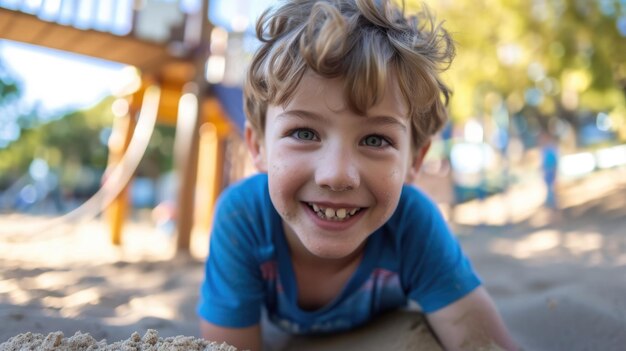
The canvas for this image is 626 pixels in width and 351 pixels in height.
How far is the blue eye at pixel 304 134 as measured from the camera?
93 cm

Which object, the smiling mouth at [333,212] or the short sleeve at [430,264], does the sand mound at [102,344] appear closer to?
the smiling mouth at [333,212]

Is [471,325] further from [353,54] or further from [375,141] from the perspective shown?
[353,54]

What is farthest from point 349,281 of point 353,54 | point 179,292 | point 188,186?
point 188,186

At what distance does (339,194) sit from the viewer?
0.92 metres

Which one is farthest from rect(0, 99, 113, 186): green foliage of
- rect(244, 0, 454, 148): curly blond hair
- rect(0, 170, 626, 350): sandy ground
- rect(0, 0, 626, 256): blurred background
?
rect(244, 0, 454, 148): curly blond hair

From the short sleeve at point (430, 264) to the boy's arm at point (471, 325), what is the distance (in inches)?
0.9

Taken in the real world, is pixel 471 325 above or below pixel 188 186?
below

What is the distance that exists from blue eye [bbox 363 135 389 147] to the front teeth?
14 cm

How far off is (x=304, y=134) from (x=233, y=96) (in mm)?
2581

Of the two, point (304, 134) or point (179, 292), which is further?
point (179, 292)

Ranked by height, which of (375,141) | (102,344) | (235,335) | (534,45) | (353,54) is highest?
(534,45)

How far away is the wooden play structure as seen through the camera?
2516mm

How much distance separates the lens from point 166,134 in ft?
68.5

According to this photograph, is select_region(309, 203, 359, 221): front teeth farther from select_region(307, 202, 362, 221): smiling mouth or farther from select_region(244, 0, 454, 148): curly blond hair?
select_region(244, 0, 454, 148): curly blond hair
